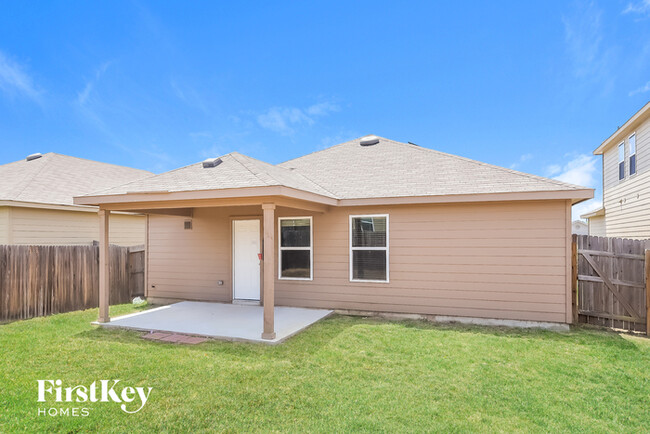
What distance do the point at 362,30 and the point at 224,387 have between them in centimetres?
1130

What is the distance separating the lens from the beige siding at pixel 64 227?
9.17 metres

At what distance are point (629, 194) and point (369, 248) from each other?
1136 cm

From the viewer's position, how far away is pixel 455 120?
49.9ft

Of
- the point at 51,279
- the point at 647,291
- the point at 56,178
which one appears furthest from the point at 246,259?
the point at 56,178

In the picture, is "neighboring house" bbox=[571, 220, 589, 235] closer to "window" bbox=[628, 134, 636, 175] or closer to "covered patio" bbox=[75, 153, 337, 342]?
"window" bbox=[628, 134, 636, 175]

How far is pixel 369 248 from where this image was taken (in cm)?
709

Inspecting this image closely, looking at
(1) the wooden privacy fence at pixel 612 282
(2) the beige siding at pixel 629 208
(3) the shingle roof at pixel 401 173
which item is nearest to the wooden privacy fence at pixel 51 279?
(3) the shingle roof at pixel 401 173

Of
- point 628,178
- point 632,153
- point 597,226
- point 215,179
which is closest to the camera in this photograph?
point 215,179

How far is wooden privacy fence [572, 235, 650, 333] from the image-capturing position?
5.98 m

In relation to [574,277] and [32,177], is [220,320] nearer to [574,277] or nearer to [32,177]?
[574,277]

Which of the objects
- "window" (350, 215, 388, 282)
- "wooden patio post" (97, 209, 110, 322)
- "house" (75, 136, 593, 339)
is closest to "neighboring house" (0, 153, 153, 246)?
"house" (75, 136, 593, 339)

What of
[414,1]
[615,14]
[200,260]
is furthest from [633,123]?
[200,260]

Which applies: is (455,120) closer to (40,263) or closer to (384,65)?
(384,65)

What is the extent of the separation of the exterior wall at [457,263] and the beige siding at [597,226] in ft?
43.5
